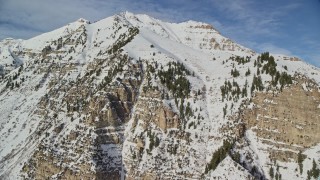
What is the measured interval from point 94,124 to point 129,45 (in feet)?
140

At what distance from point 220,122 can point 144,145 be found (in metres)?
21.5

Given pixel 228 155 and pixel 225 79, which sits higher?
pixel 225 79

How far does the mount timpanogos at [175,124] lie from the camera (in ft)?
409

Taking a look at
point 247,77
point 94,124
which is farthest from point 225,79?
point 94,124

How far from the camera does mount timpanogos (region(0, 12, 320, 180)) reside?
125 metres

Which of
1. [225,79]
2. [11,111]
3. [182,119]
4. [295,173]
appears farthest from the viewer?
[11,111]

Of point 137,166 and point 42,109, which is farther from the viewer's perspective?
point 42,109

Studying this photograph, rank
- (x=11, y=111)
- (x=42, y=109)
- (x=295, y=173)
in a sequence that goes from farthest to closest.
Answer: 1. (x=11, y=111)
2. (x=42, y=109)
3. (x=295, y=173)

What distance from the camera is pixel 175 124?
136m

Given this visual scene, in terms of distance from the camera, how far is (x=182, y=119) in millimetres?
136625

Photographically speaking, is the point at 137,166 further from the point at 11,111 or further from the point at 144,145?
the point at 11,111

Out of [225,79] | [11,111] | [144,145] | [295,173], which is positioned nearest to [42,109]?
[11,111]

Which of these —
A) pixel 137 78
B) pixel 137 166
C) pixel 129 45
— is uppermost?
pixel 129 45

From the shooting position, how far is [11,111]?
178125 mm
